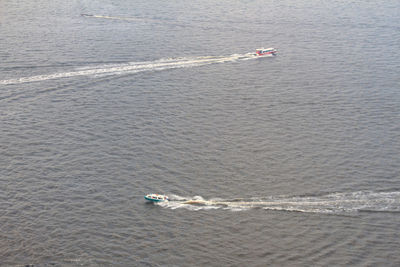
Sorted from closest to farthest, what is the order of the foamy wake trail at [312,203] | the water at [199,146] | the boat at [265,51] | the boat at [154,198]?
the water at [199,146] < the foamy wake trail at [312,203] < the boat at [154,198] < the boat at [265,51]

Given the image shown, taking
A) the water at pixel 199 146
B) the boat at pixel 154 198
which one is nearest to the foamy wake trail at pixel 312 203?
the water at pixel 199 146

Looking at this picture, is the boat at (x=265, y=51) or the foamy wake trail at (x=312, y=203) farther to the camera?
the boat at (x=265, y=51)

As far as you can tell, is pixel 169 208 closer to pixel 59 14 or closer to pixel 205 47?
pixel 205 47

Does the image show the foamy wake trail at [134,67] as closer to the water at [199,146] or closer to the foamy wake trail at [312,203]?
the water at [199,146]

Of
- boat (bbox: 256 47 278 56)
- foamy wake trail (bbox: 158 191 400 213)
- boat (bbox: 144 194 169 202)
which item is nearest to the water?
foamy wake trail (bbox: 158 191 400 213)

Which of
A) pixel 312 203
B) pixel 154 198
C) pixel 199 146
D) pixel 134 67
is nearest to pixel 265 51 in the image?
pixel 134 67

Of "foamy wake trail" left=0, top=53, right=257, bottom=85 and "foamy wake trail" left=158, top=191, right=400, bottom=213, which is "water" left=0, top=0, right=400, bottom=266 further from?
"foamy wake trail" left=0, top=53, right=257, bottom=85

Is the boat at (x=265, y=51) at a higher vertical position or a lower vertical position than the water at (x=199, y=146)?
higher
